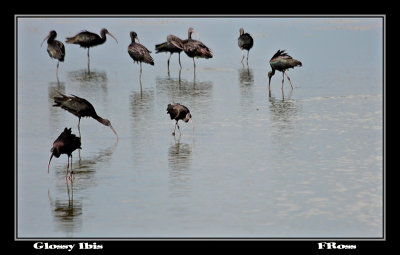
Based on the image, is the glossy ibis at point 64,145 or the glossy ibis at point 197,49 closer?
the glossy ibis at point 64,145

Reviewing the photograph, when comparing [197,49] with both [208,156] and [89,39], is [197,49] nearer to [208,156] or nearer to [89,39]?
[89,39]

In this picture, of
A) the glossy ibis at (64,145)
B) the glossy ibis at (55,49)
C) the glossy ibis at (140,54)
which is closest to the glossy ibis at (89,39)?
Result: the glossy ibis at (55,49)

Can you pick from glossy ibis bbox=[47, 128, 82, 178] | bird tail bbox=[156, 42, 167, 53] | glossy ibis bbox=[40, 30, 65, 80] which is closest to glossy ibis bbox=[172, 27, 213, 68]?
bird tail bbox=[156, 42, 167, 53]

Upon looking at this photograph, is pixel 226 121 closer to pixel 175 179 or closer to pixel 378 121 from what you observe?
pixel 378 121

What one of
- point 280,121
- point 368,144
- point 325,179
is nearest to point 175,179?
point 325,179

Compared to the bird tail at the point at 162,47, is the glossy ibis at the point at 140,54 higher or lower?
lower

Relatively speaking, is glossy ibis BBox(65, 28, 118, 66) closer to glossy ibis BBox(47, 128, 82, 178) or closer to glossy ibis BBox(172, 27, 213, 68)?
glossy ibis BBox(172, 27, 213, 68)

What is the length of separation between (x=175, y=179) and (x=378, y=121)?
6.52 metres

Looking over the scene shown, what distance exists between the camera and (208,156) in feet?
46.8

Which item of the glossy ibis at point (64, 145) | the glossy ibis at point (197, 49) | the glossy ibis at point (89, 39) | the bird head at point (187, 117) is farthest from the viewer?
the glossy ibis at point (89, 39)

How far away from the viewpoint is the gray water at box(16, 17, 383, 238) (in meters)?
10.7

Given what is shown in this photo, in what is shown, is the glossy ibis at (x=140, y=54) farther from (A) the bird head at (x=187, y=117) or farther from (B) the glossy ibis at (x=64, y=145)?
(B) the glossy ibis at (x=64, y=145)

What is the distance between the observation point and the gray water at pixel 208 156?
10.7 m

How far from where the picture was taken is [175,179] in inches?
497
